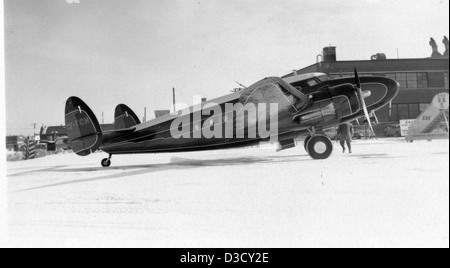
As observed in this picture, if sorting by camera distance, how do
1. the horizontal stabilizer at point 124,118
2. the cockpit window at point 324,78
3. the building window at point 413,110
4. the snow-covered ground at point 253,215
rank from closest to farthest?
the snow-covered ground at point 253,215 < the building window at point 413,110 < the cockpit window at point 324,78 < the horizontal stabilizer at point 124,118

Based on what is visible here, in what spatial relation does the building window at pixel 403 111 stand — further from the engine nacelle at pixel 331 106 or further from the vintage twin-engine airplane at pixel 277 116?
the engine nacelle at pixel 331 106

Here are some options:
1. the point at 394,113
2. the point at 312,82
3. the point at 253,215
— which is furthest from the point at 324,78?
the point at 253,215

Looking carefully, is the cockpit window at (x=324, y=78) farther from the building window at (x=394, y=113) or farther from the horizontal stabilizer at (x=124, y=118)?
the horizontal stabilizer at (x=124, y=118)

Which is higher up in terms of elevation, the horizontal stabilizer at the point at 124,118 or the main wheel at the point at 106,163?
the horizontal stabilizer at the point at 124,118

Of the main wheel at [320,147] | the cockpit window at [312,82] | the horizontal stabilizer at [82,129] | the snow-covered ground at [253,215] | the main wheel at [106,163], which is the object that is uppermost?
the cockpit window at [312,82]

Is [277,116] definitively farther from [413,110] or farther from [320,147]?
[413,110]

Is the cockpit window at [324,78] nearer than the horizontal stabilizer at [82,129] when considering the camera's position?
No

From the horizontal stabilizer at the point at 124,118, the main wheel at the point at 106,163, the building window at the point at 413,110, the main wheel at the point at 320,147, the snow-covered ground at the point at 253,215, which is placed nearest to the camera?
the snow-covered ground at the point at 253,215

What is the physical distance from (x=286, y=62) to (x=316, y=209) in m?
3.87

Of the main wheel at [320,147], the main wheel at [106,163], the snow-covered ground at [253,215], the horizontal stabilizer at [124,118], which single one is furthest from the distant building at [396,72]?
the main wheel at [106,163]

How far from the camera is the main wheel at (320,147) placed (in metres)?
8.21

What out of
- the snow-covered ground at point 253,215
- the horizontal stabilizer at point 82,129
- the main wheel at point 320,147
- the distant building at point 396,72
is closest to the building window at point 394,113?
the distant building at point 396,72

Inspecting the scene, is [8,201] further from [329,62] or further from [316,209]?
[329,62]

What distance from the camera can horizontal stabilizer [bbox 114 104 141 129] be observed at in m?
10.1
